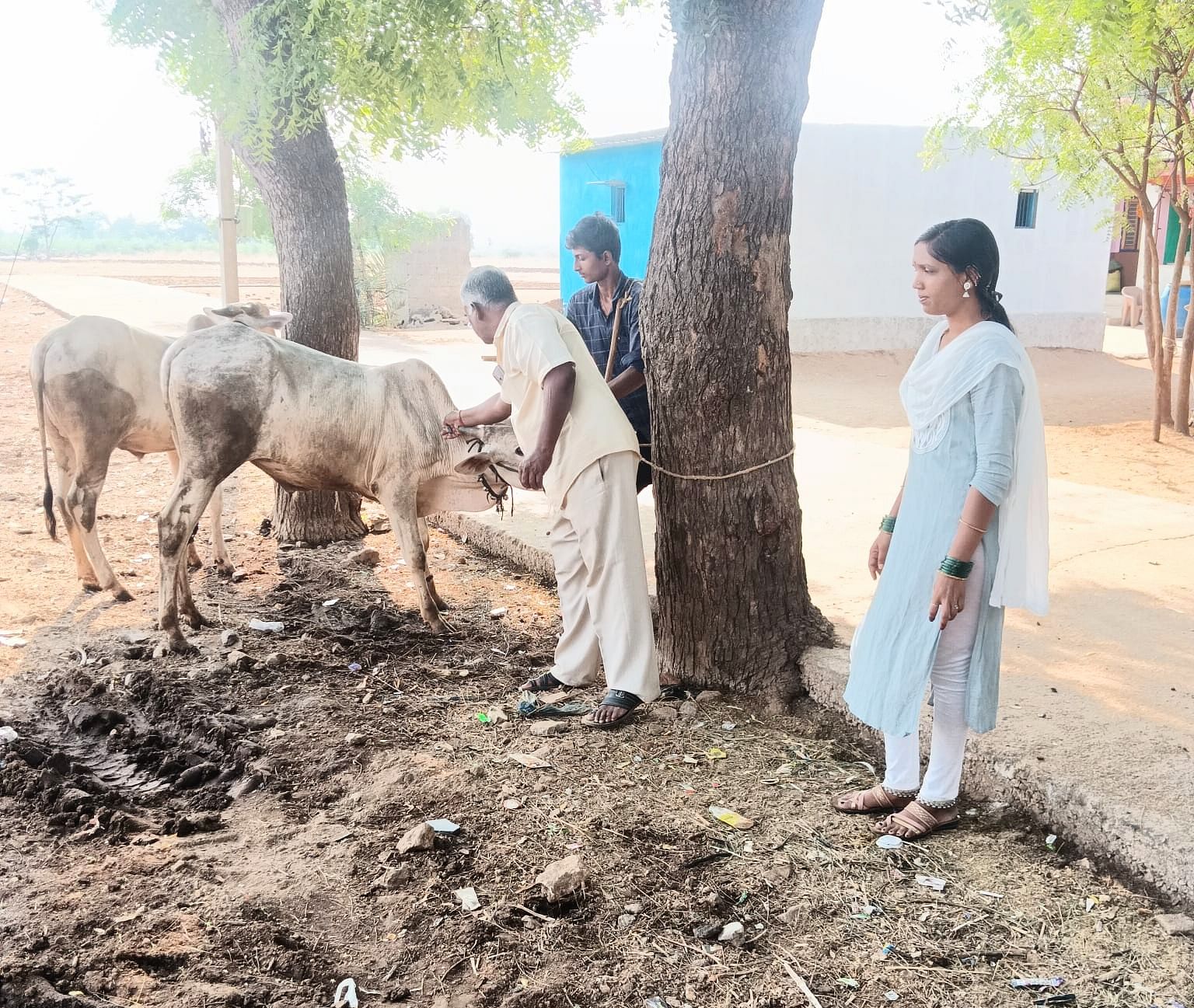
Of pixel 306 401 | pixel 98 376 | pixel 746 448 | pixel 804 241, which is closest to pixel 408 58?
pixel 306 401

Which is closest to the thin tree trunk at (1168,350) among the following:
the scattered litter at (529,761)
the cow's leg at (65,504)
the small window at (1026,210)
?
the small window at (1026,210)

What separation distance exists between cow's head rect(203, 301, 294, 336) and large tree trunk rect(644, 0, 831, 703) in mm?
2569

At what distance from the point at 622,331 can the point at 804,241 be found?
13106mm

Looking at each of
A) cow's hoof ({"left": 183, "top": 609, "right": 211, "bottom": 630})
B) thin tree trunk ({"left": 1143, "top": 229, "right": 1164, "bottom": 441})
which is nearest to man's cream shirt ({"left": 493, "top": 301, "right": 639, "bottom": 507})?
cow's hoof ({"left": 183, "top": 609, "right": 211, "bottom": 630})

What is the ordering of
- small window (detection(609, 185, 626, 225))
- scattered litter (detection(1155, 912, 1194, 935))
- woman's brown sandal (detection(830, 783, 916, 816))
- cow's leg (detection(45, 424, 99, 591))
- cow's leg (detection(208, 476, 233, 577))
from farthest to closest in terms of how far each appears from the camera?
small window (detection(609, 185, 626, 225)), cow's leg (detection(208, 476, 233, 577)), cow's leg (detection(45, 424, 99, 591)), woman's brown sandal (detection(830, 783, 916, 816)), scattered litter (detection(1155, 912, 1194, 935))

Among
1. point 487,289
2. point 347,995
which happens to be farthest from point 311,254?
point 347,995

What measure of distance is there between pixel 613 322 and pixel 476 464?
100 centimetres

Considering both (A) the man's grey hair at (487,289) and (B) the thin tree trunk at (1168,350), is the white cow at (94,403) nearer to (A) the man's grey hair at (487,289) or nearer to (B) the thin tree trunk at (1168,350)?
(A) the man's grey hair at (487,289)

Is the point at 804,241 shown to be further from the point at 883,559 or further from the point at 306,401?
the point at 883,559

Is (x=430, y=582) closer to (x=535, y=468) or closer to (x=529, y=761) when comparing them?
(x=535, y=468)

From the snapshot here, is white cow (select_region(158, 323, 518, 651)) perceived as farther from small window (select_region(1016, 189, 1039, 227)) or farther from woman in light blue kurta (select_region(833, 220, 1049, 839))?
small window (select_region(1016, 189, 1039, 227))

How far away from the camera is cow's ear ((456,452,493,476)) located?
5211mm

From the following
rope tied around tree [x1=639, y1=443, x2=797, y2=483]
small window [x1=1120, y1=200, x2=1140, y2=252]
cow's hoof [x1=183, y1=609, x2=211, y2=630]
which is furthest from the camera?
small window [x1=1120, y1=200, x2=1140, y2=252]

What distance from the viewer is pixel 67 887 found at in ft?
10.1
